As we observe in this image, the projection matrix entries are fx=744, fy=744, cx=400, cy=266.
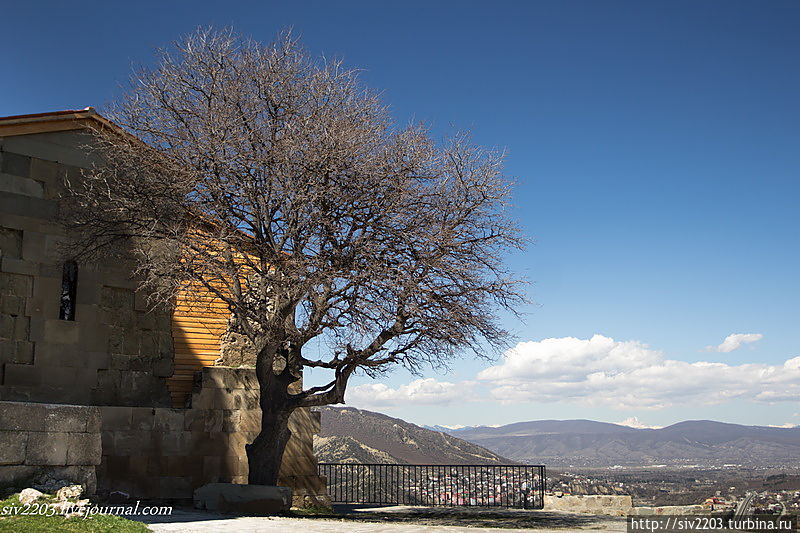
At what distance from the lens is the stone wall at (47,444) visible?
35.3 ft

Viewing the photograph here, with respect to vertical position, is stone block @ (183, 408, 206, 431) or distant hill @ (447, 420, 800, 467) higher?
stone block @ (183, 408, 206, 431)

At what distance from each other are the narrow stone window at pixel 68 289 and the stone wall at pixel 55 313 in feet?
0.50

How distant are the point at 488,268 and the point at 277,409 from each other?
5.83m

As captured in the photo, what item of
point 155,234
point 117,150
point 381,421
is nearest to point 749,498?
point 155,234

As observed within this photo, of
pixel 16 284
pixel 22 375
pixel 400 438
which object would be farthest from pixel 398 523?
pixel 400 438

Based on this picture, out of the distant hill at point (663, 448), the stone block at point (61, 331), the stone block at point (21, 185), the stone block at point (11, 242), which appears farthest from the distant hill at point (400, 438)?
the distant hill at point (663, 448)

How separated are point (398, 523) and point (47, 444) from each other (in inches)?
248

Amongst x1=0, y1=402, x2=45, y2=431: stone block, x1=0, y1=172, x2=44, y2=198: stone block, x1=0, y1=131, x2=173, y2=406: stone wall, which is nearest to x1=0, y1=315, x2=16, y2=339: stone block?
x1=0, y1=131, x2=173, y2=406: stone wall

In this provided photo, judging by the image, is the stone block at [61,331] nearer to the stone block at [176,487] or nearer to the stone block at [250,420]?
the stone block at [176,487]

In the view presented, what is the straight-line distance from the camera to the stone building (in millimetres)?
17328

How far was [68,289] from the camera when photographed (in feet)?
59.9

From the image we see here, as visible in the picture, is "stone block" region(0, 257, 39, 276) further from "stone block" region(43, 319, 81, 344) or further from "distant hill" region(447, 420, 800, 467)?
"distant hill" region(447, 420, 800, 467)

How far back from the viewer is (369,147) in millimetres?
16031

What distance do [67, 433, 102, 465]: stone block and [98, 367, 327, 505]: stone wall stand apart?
6.10m
